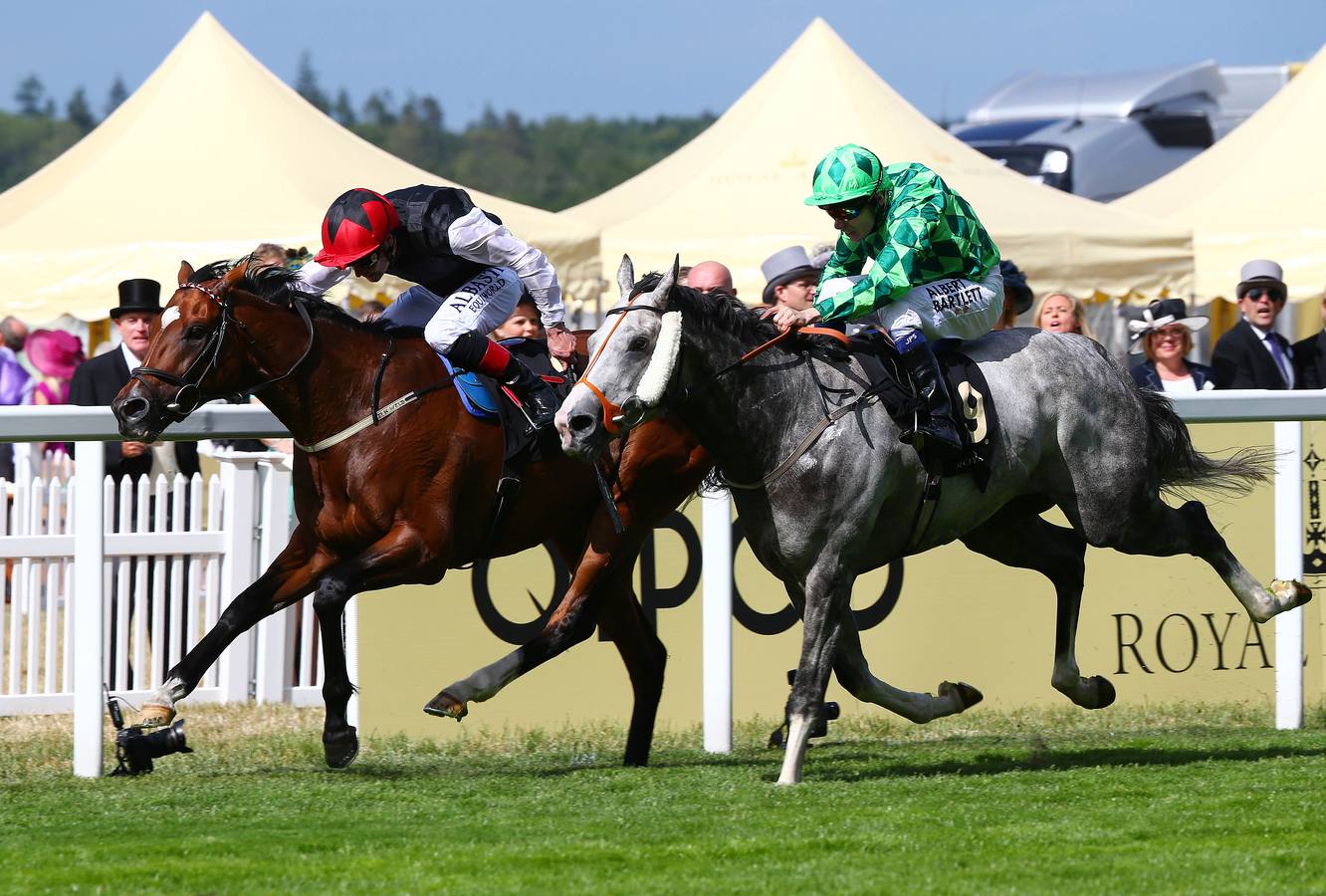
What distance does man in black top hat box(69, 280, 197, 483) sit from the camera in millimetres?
8688

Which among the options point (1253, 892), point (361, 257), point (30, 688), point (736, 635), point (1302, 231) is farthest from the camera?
point (1302, 231)

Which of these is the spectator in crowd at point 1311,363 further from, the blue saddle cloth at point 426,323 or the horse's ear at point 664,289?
the horse's ear at point 664,289

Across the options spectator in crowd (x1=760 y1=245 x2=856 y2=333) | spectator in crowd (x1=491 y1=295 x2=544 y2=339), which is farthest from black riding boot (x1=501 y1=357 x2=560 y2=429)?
spectator in crowd (x1=760 y1=245 x2=856 y2=333)

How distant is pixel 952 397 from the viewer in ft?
20.5

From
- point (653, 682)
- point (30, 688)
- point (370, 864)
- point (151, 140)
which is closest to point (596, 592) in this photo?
point (653, 682)

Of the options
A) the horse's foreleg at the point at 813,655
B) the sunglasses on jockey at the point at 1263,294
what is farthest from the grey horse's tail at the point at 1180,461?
the sunglasses on jockey at the point at 1263,294

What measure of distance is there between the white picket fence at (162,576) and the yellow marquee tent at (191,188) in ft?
12.6

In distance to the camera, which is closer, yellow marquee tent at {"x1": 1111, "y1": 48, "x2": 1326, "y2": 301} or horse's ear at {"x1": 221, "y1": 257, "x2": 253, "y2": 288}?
horse's ear at {"x1": 221, "y1": 257, "x2": 253, "y2": 288}

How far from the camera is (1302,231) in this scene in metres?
13.6

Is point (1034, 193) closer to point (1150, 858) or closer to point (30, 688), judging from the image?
point (30, 688)

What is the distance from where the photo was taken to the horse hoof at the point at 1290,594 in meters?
6.64

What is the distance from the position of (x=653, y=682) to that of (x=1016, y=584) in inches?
65.0

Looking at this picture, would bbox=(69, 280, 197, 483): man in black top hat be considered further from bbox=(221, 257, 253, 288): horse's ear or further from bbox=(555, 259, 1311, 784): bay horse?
bbox=(555, 259, 1311, 784): bay horse

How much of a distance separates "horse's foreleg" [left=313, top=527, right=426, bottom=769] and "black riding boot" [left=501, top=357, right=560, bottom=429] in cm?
61
